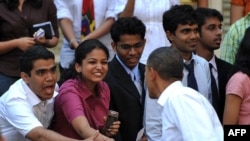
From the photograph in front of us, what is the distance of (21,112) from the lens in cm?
554

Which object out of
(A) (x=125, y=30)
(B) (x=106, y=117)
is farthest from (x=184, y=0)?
(B) (x=106, y=117)

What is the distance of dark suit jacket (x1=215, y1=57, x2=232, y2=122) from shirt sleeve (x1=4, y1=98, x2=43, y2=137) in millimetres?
1832

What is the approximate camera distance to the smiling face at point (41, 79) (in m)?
5.68

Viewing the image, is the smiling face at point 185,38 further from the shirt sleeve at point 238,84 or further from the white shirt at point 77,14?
the white shirt at point 77,14

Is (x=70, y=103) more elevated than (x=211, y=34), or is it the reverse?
(x=211, y=34)

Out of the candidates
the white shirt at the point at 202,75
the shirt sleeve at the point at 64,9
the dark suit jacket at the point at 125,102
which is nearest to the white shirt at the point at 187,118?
the dark suit jacket at the point at 125,102

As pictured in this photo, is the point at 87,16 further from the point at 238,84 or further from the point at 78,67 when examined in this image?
the point at 238,84

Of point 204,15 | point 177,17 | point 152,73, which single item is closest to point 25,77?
point 152,73

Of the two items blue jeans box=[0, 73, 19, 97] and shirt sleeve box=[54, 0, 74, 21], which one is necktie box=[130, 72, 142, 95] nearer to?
blue jeans box=[0, 73, 19, 97]

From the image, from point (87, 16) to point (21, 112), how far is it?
2.01 meters

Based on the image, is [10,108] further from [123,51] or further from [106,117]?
[123,51]

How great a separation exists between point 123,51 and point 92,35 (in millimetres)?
825

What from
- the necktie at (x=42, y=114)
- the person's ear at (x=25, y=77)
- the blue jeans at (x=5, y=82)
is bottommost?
the necktie at (x=42, y=114)

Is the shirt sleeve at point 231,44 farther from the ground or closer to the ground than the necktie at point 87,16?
closer to the ground
